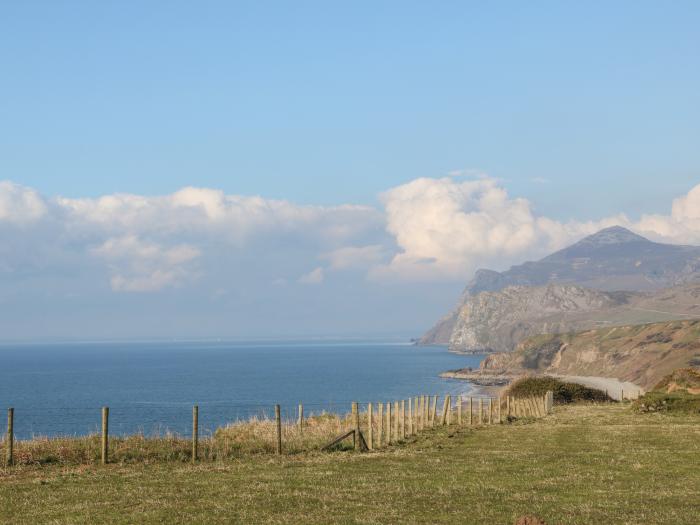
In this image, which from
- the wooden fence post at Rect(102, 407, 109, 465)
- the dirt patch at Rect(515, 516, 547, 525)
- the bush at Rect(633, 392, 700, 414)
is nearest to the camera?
the dirt patch at Rect(515, 516, 547, 525)

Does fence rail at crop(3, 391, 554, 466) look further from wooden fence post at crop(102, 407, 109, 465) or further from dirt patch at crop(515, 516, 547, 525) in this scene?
dirt patch at crop(515, 516, 547, 525)

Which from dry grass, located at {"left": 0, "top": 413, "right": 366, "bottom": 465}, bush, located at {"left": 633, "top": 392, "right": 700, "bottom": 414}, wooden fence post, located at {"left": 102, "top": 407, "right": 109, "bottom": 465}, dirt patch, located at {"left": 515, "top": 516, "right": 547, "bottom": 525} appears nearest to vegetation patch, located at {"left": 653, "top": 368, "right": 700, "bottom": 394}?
bush, located at {"left": 633, "top": 392, "right": 700, "bottom": 414}

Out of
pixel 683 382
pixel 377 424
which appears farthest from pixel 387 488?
pixel 683 382

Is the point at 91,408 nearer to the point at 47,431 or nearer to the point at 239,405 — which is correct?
the point at 239,405

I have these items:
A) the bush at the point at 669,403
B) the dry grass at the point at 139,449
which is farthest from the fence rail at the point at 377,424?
the bush at the point at 669,403

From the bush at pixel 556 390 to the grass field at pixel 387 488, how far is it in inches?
2432

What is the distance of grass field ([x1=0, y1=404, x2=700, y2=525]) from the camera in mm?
19609

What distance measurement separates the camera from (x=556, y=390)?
100 metres

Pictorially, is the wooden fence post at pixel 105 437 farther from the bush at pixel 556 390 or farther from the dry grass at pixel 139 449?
the bush at pixel 556 390

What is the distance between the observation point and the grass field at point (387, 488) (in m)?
19.6

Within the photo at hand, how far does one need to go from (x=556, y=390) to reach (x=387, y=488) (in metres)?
80.5

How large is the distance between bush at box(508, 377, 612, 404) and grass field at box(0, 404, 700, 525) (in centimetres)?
6178

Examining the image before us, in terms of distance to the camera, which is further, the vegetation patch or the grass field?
the vegetation patch

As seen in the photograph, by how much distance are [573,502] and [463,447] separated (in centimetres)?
1668
